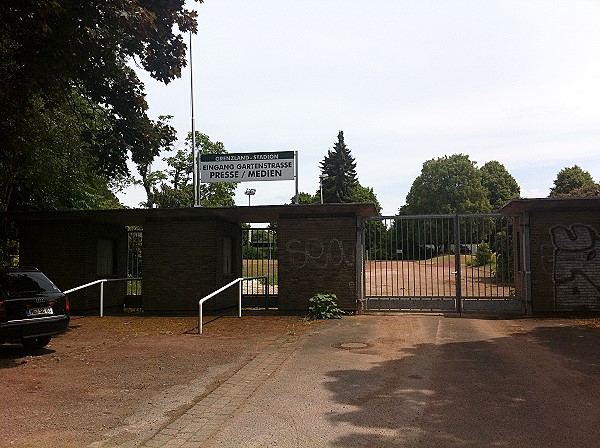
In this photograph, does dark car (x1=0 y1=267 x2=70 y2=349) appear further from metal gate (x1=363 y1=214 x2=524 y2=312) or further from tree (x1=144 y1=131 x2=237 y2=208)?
tree (x1=144 y1=131 x2=237 y2=208)

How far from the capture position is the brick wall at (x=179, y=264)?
1581 cm

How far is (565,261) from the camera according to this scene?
13883mm

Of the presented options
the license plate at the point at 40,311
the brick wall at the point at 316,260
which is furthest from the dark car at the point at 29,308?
the brick wall at the point at 316,260

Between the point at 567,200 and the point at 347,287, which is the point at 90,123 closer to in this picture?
the point at 347,287

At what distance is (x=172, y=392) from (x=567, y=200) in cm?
1039

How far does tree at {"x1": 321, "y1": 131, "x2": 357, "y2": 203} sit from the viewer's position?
2849 inches

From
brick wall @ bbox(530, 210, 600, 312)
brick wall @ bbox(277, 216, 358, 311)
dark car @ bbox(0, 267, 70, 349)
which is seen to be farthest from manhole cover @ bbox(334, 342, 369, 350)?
brick wall @ bbox(530, 210, 600, 312)

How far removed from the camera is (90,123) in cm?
1923

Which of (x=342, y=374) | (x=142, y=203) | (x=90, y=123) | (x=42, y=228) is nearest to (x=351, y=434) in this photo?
(x=342, y=374)

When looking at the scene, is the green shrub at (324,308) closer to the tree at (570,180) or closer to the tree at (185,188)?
the tree at (185,188)

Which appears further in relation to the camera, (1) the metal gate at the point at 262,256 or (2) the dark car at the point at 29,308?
(1) the metal gate at the point at 262,256

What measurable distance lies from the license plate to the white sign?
345 inches

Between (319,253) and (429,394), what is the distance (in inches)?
329

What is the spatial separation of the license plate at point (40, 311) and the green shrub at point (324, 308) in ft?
21.2
